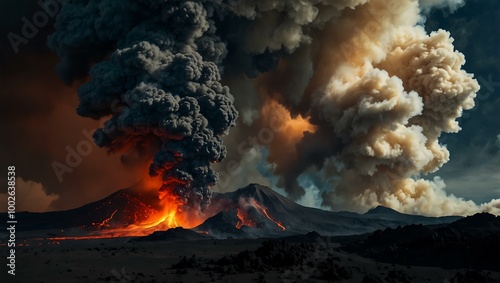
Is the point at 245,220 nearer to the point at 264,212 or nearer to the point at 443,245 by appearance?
the point at 264,212

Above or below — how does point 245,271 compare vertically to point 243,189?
below

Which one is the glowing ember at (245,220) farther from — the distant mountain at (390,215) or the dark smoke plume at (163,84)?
the distant mountain at (390,215)

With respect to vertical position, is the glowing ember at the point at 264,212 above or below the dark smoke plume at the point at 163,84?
below

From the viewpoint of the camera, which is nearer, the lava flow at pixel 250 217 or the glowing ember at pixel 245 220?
the glowing ember at pixel 245 220

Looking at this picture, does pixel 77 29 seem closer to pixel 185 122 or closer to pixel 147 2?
pixel 147 2

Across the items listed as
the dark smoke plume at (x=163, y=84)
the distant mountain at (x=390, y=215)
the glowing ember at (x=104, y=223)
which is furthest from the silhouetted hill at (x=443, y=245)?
the distant mountain at (x=390, y=215)

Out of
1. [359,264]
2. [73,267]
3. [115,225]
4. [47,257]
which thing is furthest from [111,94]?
[359,264]

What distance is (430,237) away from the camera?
39.0 metres

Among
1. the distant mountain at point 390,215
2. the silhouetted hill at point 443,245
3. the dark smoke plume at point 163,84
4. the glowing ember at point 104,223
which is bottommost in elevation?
the silhouetted hill at point 443,245

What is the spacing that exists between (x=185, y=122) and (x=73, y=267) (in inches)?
1192

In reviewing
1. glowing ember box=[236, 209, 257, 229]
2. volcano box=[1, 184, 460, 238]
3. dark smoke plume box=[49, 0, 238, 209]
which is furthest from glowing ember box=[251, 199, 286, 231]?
dark smoke plume box=[49, 0, 238, 209]

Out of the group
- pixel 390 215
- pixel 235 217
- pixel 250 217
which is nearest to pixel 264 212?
pixel 250 217

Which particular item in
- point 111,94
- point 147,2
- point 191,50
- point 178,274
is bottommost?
point 178,274

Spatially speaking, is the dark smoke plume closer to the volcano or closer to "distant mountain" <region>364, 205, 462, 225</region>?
the volcano
